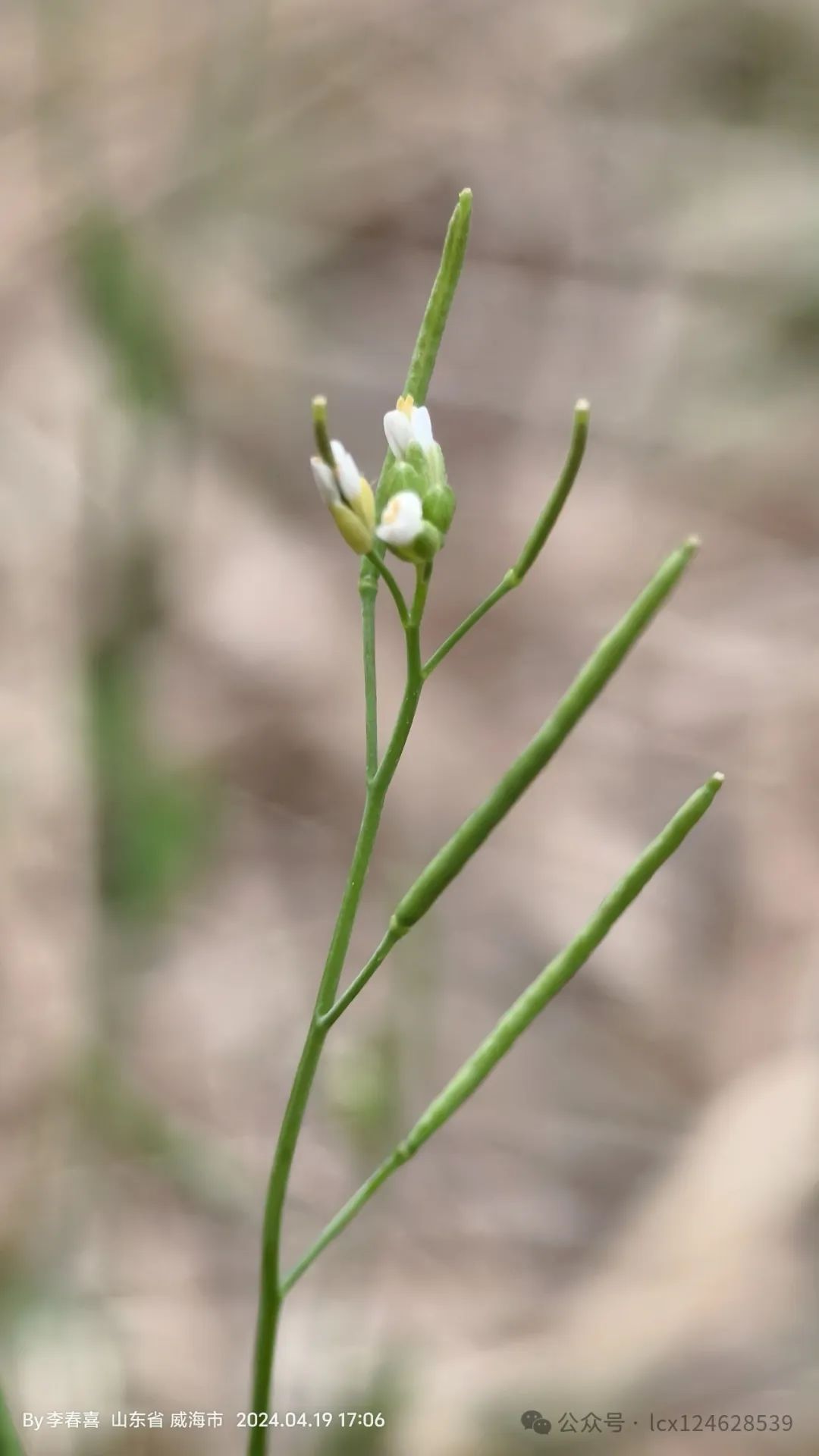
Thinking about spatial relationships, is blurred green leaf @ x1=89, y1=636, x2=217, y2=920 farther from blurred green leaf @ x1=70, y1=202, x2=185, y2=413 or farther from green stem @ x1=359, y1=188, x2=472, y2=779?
green stem @ x1=359, y1=188, x2=472, y2=779

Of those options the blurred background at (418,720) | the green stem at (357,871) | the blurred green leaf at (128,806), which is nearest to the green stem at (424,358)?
the green stem at (357,871)

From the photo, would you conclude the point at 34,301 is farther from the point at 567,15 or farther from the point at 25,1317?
the point at 25,1317

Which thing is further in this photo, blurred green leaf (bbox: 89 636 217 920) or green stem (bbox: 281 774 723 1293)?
blurred green leaf (bbox: 89 636 217 920)

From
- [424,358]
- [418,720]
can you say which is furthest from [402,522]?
[418,720]

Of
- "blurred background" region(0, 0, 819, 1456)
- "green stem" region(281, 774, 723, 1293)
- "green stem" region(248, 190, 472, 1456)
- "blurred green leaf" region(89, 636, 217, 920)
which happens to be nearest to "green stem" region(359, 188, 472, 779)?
"green stem" region(248, 190, 472, 1456)

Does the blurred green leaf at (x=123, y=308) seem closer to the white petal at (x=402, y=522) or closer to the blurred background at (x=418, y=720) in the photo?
the blurred background at (x=418, y=720)

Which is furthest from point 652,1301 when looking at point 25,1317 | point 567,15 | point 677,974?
point 567,15
